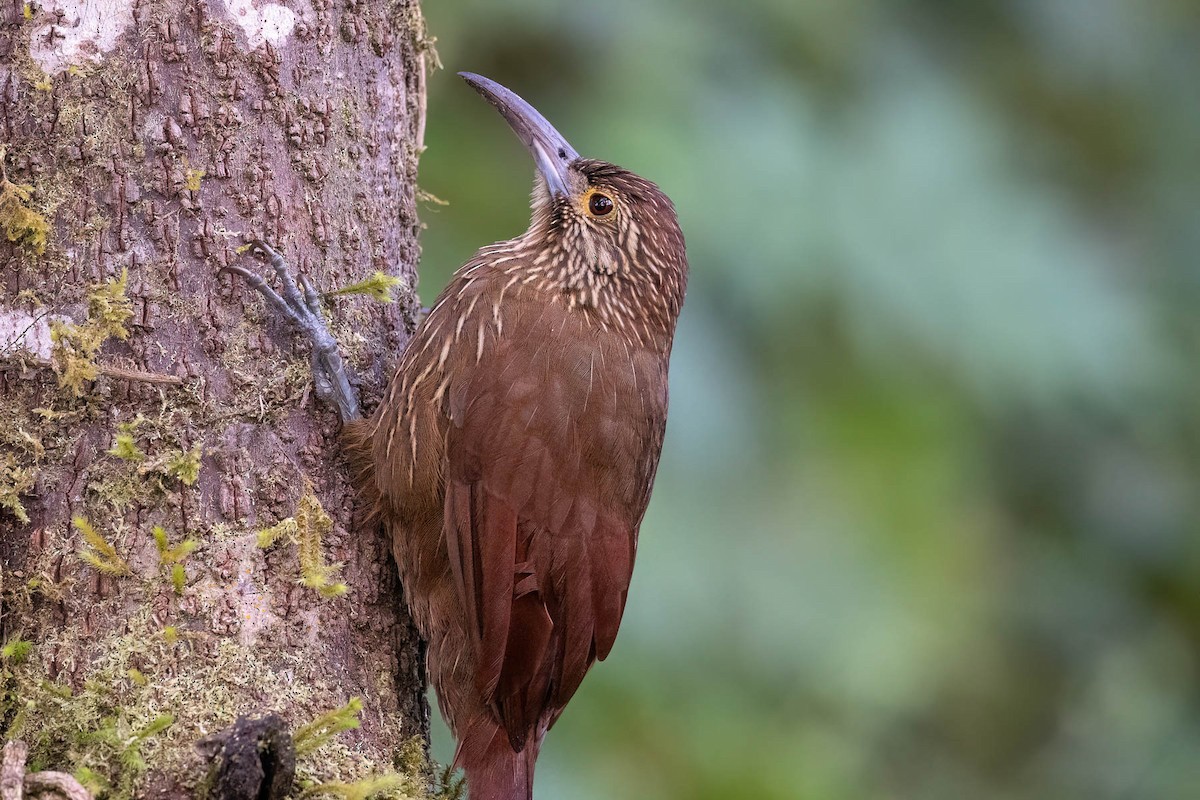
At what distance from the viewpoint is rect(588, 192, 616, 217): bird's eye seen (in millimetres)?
2922

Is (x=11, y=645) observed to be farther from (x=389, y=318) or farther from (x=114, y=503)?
(x=389, y=318)

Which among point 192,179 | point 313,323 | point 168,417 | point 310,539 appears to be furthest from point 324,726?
point 192,179

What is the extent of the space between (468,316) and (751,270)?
1.10 meters

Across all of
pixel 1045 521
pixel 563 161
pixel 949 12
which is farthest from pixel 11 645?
pixel 1045 521

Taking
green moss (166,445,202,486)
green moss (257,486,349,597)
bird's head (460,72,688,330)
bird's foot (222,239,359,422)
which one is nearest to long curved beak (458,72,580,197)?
bird's head (460,72,688,330)

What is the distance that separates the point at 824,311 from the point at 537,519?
5.06 feet

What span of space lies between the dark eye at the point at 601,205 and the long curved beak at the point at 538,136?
0.08 m

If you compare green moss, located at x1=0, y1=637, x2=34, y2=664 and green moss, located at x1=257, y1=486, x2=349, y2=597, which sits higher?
green moss, located at x1=257, y1=486, x2=349, y2=597

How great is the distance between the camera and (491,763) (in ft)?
8.14

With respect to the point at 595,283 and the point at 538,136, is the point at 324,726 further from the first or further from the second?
the point at 538,136

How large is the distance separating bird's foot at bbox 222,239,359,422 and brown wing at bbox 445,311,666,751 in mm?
214

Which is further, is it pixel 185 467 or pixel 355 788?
pixel 185 467

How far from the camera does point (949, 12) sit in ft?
13.8

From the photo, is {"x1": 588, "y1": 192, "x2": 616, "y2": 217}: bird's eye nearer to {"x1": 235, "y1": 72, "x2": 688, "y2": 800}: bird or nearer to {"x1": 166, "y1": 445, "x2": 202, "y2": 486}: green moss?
{"x1": 235, "y1": 72, "x2": 688, "y2": 800}: bird
